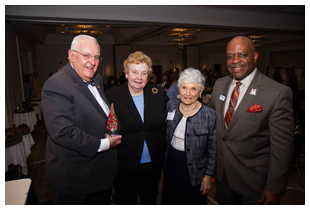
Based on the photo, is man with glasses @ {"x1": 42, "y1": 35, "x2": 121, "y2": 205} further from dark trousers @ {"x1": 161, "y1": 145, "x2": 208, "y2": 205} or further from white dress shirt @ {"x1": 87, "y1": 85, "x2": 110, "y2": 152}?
dark trousers @ {"x1": 161, "y1": 145, "x2": 208, "y2": 205}

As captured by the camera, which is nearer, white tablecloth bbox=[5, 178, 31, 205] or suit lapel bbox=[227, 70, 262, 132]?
white tablecloth bbox=[5, 178, 31, 205]

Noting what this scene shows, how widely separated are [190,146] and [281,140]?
70cm

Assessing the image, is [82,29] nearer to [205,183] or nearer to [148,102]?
[148,102]

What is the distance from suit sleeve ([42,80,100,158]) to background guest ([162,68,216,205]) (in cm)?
80

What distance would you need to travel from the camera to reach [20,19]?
520cm

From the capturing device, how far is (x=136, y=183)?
196cm

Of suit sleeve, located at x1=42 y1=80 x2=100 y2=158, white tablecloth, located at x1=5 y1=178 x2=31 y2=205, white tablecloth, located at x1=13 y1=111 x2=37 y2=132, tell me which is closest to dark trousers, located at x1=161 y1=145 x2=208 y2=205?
suit sleeve, located at x1=42 y1=80 x2=100 y2=158

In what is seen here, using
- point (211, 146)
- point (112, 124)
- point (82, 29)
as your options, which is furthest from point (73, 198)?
point (82, 29)

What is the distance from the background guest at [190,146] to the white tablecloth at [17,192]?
1189 millimetres

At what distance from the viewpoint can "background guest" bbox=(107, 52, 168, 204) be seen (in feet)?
6.18

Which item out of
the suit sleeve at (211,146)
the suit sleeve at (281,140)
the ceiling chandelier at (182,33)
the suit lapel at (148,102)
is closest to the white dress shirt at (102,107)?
the suit lapel at (148,102)

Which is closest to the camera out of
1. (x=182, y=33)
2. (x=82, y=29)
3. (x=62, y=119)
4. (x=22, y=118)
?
(x=62, y=119)

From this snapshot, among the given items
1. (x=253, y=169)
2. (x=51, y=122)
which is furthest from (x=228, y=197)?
(x=51, y=122)

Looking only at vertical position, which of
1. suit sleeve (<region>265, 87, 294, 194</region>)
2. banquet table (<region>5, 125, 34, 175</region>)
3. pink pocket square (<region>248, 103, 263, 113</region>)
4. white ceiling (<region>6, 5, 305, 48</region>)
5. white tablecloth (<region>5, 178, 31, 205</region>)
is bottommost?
banquet table (<region>5, 125, 34, 175</region>)
